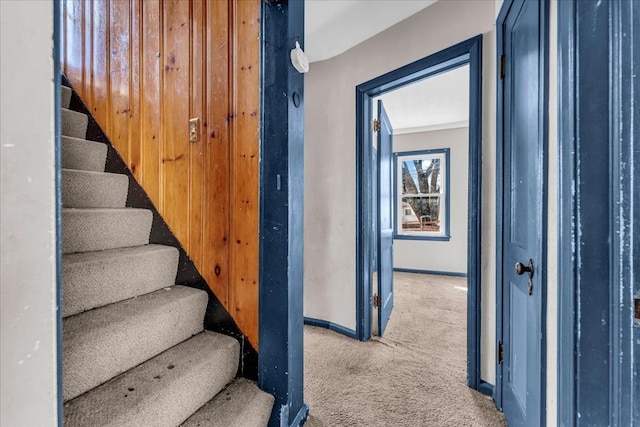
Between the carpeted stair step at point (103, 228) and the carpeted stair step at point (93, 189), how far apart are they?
126 mm

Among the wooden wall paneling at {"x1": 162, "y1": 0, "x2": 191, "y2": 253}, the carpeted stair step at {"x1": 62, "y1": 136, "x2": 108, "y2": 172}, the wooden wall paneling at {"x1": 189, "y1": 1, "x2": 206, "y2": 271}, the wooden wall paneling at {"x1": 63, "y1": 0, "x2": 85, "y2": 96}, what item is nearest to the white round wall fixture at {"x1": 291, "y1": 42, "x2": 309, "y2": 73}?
the wooden wall paneling at {"x1": 189, "y1": 1, "x2": 206, "y2": 271}

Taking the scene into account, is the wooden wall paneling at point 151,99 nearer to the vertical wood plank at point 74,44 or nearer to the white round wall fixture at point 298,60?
the vertical wood plank at point 74,44

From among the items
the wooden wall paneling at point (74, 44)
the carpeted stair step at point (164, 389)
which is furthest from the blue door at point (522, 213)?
the wooden wall paneling at point (74, 44)

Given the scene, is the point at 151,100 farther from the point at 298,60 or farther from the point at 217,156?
the point at 298,60

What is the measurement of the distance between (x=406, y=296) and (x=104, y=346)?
3273mm

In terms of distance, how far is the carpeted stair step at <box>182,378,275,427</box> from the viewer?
1096 millimetres

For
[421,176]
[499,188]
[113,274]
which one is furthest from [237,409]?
[421,176]

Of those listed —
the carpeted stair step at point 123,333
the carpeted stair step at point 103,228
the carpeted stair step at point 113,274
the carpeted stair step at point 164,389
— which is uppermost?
the carpeted stair step at point 103,228

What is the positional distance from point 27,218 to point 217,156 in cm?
104

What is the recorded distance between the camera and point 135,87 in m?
1.66

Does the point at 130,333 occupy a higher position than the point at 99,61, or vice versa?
the point at 99,61

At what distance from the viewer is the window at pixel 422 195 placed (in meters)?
4.82

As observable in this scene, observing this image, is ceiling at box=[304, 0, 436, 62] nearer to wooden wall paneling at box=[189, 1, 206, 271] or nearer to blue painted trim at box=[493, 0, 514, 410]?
blue painted trim at box=[493, 0, 514, 410]

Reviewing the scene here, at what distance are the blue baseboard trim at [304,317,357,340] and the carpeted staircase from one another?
1171 millimetres
